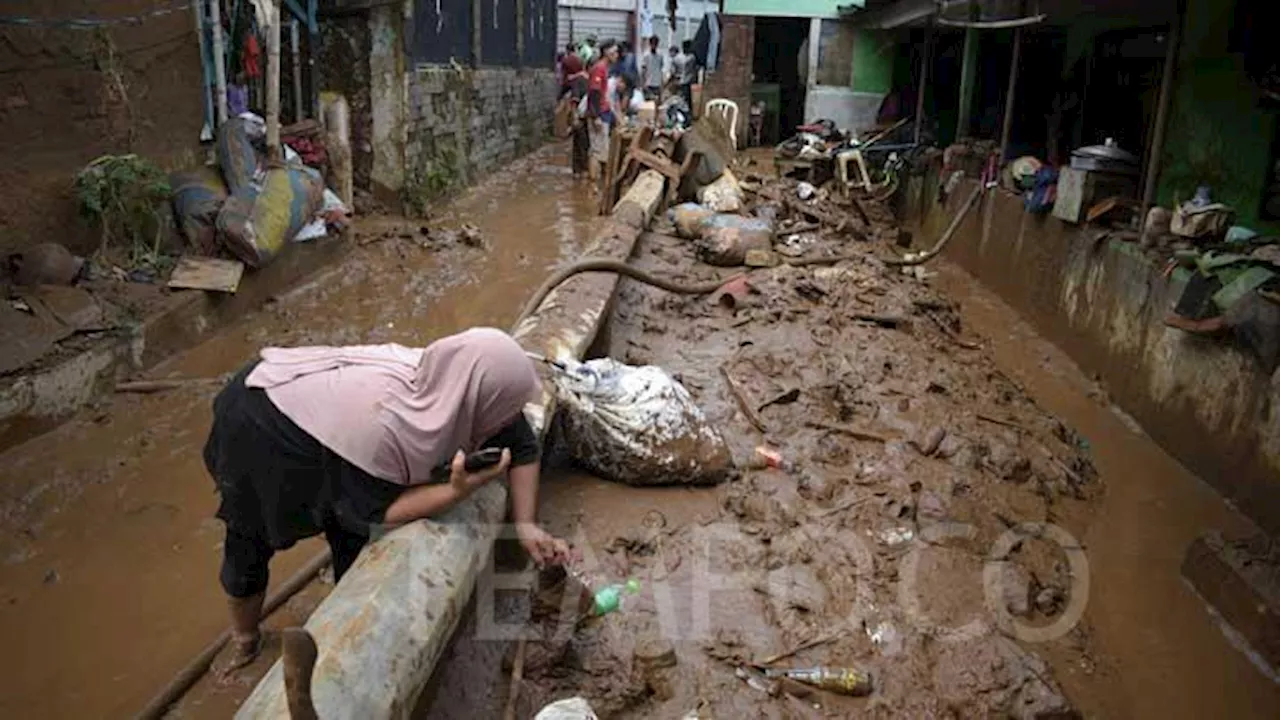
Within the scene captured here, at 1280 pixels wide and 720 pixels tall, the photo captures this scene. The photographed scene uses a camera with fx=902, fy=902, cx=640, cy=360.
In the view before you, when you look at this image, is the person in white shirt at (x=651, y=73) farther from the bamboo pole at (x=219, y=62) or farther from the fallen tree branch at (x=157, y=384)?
the fallen tree branch at (x=157, y=384)

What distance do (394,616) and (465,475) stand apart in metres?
0.42

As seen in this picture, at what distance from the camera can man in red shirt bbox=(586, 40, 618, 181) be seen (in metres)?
13.8

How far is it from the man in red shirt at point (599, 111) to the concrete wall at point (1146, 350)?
622 cm

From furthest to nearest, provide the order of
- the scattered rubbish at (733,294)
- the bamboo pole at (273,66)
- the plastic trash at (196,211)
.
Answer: the bamboo pole at (273,66) → the scattered rubbish at (733,294) → the plastic trash at (196,211)

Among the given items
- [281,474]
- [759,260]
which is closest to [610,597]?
[281,474]

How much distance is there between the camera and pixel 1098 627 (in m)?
3.95

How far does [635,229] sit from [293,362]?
232 inches

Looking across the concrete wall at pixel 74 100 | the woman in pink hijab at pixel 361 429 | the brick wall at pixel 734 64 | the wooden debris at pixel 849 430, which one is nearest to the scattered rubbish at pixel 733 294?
the wooden debris at pixel 849 430

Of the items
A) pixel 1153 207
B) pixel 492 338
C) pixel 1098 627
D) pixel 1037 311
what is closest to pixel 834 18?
pixel 1037 311

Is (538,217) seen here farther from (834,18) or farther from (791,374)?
(834,18)

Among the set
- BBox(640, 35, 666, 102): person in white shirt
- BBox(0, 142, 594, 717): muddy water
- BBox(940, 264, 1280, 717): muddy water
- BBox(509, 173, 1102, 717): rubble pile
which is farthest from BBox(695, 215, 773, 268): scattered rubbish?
BBox(640, 35, 666, 102): person in white shirt

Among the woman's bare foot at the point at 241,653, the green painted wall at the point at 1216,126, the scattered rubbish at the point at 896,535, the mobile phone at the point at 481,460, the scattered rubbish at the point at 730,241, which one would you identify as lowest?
the woman's bare foot at the point at 241,653

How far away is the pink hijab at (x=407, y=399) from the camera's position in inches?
99.3

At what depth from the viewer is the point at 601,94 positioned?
13.7 meters
